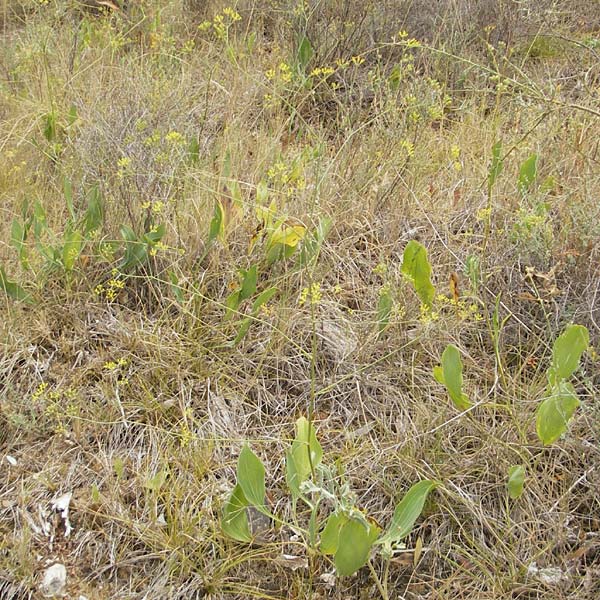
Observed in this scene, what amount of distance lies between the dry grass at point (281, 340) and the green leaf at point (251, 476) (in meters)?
0.15

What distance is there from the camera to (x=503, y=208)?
7.94 ft

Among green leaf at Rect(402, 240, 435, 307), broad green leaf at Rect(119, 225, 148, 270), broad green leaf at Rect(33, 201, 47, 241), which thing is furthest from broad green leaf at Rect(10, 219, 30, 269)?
green leaf at Rect(402, 240, 435, 307)

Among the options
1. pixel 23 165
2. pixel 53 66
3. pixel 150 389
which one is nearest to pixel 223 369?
pixel 150 389

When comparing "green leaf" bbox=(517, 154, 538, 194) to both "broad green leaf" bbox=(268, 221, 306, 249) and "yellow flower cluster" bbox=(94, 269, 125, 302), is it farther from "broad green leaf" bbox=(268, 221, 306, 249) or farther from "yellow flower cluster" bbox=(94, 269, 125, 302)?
"yellow flower cluster" bbox=(94, 269, 125, 302)

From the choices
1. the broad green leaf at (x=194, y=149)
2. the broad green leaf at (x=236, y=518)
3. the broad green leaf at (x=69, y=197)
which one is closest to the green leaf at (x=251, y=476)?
the broad green leaf at (x=236, y=518)

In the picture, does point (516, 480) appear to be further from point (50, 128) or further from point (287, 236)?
point (50, 128)

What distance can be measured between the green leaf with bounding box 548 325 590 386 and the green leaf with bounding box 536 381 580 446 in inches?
1.4

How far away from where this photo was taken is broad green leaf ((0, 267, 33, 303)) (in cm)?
224

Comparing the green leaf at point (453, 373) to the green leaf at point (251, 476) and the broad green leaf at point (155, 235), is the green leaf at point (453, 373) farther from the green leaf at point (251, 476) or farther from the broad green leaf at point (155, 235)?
Answer: the broad green leaf at point (155, 235)

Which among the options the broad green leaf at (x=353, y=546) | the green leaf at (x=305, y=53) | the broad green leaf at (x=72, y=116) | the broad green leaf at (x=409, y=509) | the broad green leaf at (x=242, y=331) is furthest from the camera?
the green leaf at (x=305, y=53)

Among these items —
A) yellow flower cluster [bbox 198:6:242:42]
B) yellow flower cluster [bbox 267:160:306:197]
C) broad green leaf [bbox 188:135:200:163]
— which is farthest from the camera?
yellow flower cluster [bbox 198:6:242:42]

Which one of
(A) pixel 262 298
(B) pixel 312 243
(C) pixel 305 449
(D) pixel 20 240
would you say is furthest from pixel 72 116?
(C) pixel 305 449

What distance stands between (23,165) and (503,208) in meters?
1.79

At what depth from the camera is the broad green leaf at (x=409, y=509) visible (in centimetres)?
171
